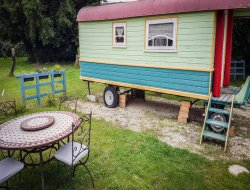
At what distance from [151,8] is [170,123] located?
3.79 meters

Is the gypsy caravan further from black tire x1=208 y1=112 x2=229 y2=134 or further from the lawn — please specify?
the lawn

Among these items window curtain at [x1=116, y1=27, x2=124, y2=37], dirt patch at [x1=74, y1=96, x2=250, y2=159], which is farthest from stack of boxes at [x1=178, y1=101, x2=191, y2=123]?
window curtain at [x1=116, y1=27, x2=124, y2=37]

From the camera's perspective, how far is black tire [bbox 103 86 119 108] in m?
9.51

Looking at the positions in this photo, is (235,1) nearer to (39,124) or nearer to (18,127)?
(39,124)

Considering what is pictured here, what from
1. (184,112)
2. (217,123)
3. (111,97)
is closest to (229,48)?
(184,112)

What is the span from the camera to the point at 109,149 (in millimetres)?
5902

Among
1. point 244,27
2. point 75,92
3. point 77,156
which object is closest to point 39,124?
point 77,156

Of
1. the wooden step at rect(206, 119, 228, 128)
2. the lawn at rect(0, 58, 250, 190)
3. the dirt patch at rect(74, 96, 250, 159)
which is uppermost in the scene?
the wooden step at rect(206, 119, 228, 128)

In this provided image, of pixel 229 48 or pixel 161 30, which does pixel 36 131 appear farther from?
pixel 229 48

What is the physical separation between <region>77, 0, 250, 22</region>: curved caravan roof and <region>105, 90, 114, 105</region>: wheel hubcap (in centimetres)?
296

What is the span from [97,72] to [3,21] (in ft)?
44.3

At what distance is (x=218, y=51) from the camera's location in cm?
657

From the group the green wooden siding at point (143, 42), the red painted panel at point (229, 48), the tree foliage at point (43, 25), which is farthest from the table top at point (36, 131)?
the tree foliage at point (43, 25)

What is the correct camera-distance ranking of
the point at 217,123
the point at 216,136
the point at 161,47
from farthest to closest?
the point at 161,47 → the point at 217,123 → the point at 216,136
